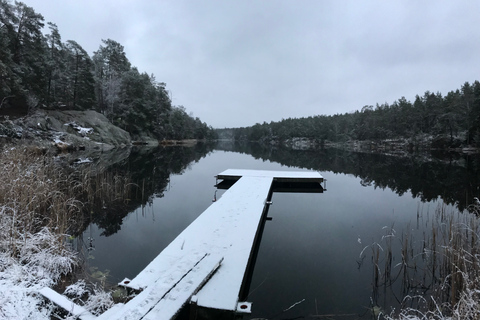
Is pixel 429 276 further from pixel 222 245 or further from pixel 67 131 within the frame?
pixel 67 131

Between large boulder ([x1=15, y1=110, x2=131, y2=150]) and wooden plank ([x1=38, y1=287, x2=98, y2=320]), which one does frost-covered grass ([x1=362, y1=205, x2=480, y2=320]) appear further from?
large boulder ([x1=15, y1=110, x2=131, y2=150])

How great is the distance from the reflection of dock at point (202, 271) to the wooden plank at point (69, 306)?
22 centimetres

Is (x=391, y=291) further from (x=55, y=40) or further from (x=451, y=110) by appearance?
(x=451, y=110)

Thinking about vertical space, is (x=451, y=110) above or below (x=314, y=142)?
above

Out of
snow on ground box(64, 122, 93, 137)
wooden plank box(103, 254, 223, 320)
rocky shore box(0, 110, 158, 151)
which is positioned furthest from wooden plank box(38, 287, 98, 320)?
snow on ground box(64, 122, 93, 137)

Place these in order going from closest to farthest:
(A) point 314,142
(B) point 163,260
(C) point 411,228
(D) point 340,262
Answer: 1. (B) point 163,260
2. (D) point 340,262
3. (C) point 411,228
4. (A) point 314,142

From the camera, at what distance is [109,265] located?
3830mm

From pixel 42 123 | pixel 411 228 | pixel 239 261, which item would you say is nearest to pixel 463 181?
pixel 411 228

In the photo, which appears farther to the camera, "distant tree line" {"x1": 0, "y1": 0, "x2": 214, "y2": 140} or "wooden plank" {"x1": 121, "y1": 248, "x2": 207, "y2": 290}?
"distant tree line" {"x1": 0, "y1": 0, "x2": 214, "y2": 140}

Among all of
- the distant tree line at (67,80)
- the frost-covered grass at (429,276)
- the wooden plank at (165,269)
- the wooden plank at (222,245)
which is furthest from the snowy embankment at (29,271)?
the distant tree line at (67,80)

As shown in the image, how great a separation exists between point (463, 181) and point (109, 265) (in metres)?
14.0

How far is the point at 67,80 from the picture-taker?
105 ft

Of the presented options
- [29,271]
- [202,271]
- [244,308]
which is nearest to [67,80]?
[29,271]

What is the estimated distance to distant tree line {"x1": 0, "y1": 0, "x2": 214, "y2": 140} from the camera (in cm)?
2284
